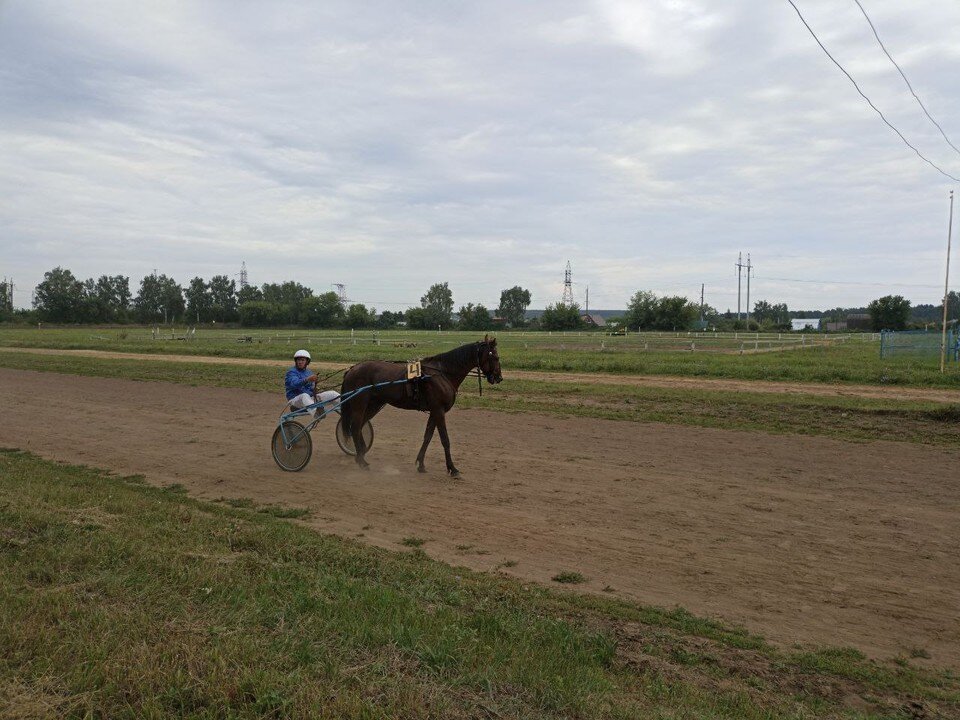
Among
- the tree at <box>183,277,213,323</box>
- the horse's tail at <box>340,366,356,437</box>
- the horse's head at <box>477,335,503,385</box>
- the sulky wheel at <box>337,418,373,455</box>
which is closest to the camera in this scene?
the horse's head at <box>477,335,503,385</box>

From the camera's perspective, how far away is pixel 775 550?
6.82 metres

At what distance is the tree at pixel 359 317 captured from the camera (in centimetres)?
10375

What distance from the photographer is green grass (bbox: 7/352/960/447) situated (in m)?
13.6

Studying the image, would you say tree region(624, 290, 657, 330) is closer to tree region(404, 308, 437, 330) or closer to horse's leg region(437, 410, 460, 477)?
tree region(404, 308, 437, 330)

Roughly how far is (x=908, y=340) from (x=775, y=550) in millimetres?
29414

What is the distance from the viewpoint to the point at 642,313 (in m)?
81.5

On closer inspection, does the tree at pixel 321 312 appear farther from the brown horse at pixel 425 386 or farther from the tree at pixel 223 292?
the brown horse at pixel 425 386

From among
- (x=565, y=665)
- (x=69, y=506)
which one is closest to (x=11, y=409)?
(x=69, y=506)

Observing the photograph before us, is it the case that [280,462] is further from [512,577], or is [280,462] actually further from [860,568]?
[860,568]

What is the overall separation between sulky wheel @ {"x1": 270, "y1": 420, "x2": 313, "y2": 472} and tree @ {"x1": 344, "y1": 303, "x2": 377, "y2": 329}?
306 ft

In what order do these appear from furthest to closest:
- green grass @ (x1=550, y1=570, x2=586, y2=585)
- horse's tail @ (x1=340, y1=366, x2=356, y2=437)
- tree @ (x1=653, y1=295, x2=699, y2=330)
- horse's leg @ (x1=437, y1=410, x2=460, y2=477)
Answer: tree @ (x1=653, y1=295, x2=699, y2=330) < horse's tail @ (x1=340, y1=366, x2=356, y2=437) < horse's leg @ (x1=437, y1=410, x2=460, y2=477) < green grass @ (x1=550, y1=570, x2=586, y2=585)

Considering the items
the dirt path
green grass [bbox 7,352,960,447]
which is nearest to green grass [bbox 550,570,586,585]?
green grass [bbox 7,352,960,447]

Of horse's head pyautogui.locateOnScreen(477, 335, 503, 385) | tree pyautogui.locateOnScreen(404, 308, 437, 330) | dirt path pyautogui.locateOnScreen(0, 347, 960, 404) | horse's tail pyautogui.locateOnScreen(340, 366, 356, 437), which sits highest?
tree pyautogui.locateOnScreen(404, 308, 437, 330)

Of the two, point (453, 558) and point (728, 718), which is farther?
point (453, 558)
